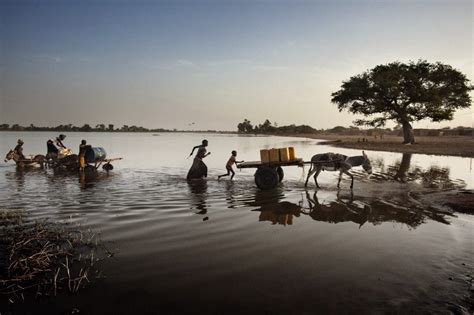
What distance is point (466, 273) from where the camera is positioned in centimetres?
588

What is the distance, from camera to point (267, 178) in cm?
1420

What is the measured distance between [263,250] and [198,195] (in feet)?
20.3

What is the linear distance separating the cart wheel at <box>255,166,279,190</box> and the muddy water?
0.54 meters

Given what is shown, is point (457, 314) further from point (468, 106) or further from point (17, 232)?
point (468, 106)

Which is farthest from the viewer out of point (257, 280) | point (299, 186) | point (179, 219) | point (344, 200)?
point (299, 186)

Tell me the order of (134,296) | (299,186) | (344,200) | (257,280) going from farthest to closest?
(299,186), (344,200), (257,280), (134,296)

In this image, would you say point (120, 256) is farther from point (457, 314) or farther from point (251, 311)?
point (457, 314)

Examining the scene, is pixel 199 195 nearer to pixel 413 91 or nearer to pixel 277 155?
pixel 277 155

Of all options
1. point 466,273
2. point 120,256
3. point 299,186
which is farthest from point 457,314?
point 299,186

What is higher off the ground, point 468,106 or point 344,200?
point 468,106

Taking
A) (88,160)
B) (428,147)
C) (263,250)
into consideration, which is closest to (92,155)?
(88,160)

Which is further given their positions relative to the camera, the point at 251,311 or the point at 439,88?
the point at 439,88

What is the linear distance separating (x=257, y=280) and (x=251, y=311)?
0.97 meters

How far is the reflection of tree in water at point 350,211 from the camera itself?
9578 millimetres
